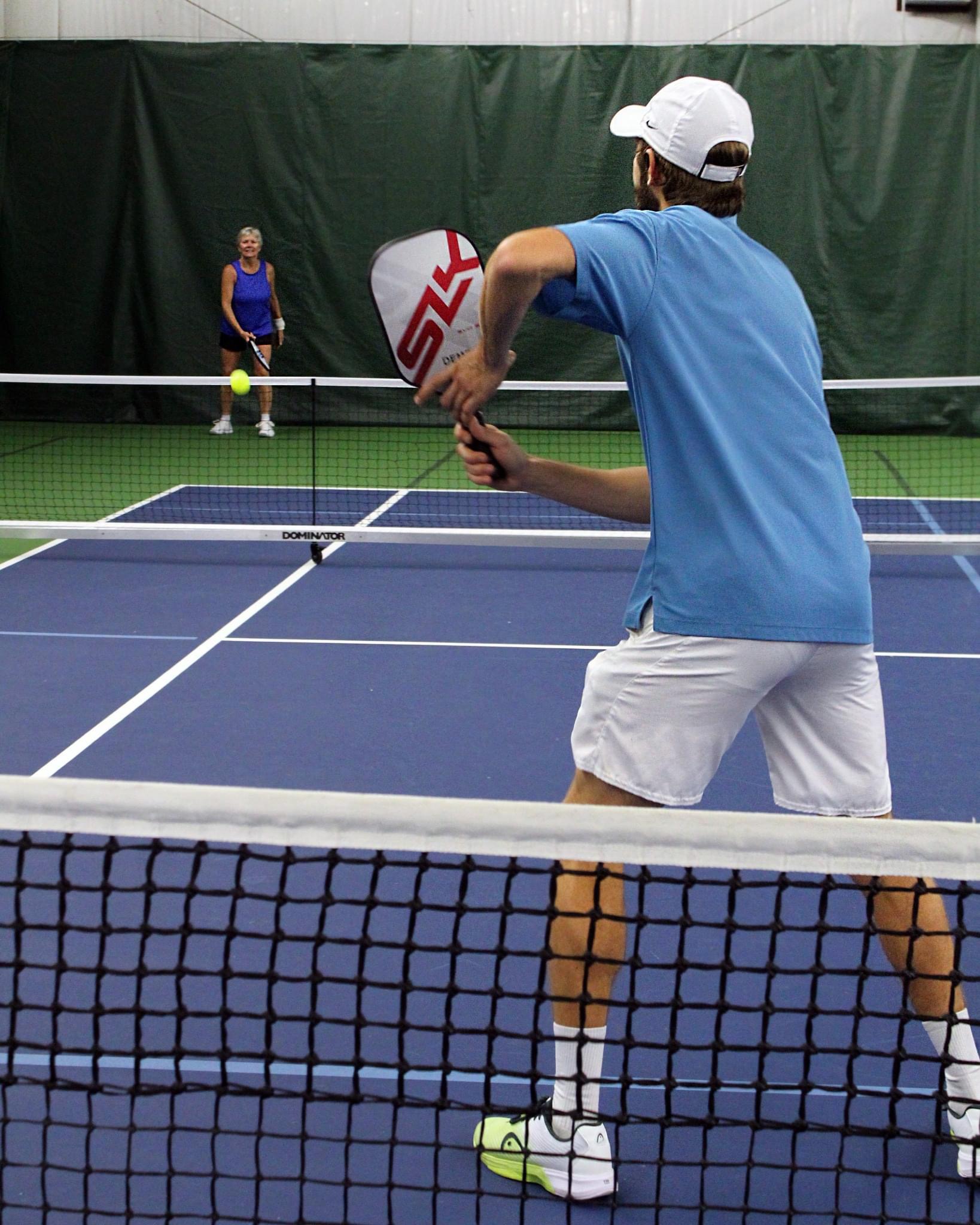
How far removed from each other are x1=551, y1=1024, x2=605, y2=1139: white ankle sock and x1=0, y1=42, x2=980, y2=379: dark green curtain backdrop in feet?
36.2

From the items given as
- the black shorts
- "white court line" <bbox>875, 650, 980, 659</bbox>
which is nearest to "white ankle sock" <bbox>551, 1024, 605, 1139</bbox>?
"white court line" <bbox>875, 650, 980, 659</bbox>

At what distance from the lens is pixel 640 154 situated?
2215 millimetres

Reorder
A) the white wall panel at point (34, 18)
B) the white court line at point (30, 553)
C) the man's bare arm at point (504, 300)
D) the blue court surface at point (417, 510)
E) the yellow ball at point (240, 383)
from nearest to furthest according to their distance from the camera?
1. the man's bare arm at point (504, 300)
2. the white court line at point (30, 553)
3. the yellow ball at point (240, 383)
4. the blue court surface at point (417, 510)
5. the white wall panel at point (34, 18)

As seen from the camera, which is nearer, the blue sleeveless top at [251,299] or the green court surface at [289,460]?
the green court surface at [289,460]

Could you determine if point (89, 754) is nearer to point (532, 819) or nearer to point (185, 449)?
point (532, 819)

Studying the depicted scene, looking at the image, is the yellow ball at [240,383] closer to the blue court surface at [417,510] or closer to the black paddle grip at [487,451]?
the blue court surface at [417,510]

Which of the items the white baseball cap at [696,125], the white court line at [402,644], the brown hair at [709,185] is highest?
the white baseball cap at [696,125]

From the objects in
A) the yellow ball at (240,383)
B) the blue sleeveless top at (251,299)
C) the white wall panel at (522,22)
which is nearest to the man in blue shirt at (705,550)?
the yellow ball at (240,383)

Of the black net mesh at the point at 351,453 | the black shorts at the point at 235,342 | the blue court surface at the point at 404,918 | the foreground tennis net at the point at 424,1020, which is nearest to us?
the foreground tennis net at the point at 424,1020

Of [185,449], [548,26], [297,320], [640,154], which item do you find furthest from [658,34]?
[640,154]

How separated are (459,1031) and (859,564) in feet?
2.91

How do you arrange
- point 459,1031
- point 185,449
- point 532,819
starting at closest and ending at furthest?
point 532,819, point 459,1031, point 185,449

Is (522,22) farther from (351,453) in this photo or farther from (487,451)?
(487,451)

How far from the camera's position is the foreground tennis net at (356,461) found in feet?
23.3
